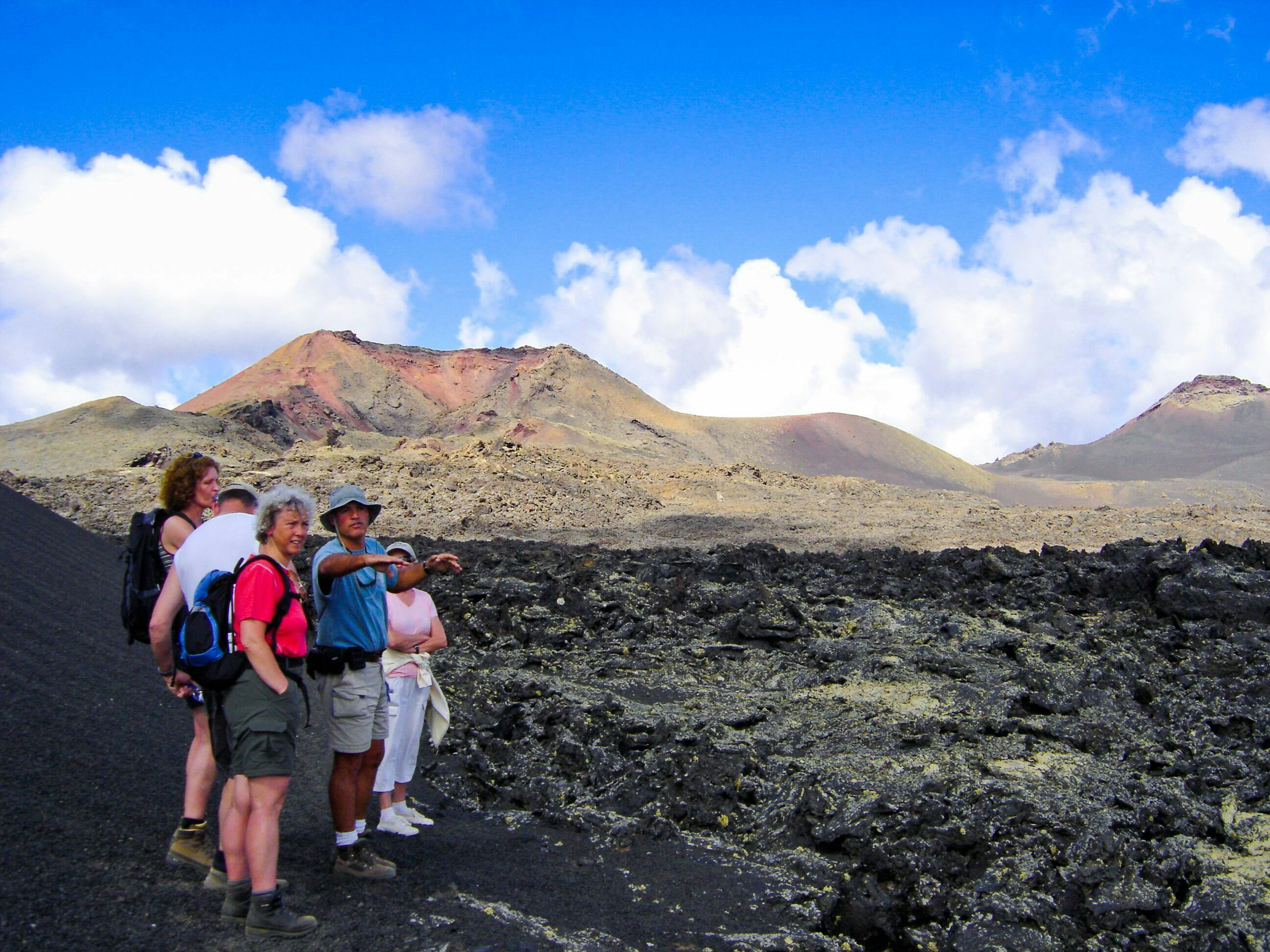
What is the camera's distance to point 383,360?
288ft

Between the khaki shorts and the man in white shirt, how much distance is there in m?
0.45

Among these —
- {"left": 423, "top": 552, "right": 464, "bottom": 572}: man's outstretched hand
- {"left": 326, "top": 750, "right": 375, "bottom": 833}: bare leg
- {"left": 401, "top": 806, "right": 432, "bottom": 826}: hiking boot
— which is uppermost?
{"left": 423, "top": 552, "right": 464, "bottom": 572}: man's outstretched hand

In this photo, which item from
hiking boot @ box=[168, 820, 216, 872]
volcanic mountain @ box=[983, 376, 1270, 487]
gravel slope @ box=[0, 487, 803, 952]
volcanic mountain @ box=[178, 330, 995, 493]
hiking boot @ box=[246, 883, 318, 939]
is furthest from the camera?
volcanic mountain @ box=[983, 376, 1270, 487]

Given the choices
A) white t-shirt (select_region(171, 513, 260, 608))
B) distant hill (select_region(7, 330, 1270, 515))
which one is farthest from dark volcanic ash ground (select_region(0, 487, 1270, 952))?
distant hill (select_region(7, 330, 1270, 515))

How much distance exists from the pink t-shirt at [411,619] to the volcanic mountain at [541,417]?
4277 centimetres

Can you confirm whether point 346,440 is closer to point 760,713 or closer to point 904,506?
point 904,506

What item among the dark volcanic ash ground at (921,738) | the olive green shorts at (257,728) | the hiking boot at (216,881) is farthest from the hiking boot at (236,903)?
the dark volcanic ash ground at (921,738)

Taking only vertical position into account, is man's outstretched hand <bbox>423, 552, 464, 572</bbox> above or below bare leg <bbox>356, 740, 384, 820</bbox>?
above

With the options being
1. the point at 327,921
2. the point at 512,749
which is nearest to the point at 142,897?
the point at 327,921

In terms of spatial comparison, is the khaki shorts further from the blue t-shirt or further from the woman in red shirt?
the woman in red shirt

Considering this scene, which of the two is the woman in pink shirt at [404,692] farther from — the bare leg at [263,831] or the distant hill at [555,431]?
the distant hill at [555,431]

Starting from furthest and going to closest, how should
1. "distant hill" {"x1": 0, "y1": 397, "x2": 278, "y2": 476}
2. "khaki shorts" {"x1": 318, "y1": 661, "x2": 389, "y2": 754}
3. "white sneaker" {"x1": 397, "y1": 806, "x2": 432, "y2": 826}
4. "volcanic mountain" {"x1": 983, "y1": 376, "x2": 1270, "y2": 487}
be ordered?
"volcanic mountain" {"x1": 983, "y1": 376, "x2": 1270, "y2": 487} < "distant hill" {"x1": 0, "y1": 397, "x2": 278, "y2": 476} < "white sneaker" {"x1": 397, "y1": 806, "x2": 432, "y2": 826} < "khaki shorts" {"x1": 318, "y1": 661, "x2": 389, "y2": 754}

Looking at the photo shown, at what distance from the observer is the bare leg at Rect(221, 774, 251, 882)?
11.3 ft

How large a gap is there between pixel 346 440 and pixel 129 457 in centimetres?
1170
